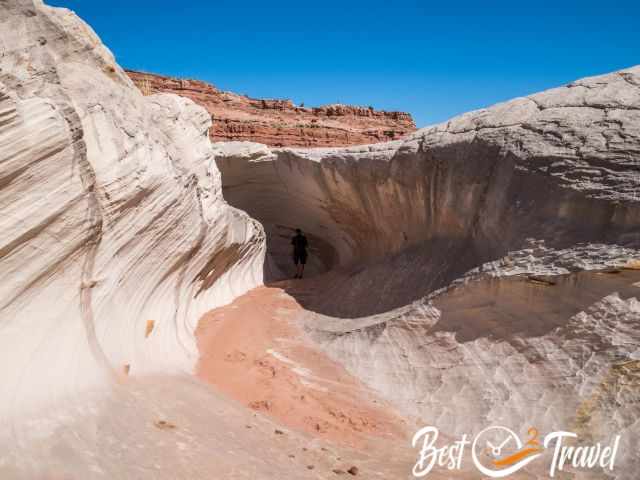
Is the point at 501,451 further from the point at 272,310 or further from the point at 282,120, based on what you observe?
the point at 282,120

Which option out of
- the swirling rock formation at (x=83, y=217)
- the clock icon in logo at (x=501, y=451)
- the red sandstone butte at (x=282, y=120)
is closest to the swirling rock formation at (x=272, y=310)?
the swirling rock formation at (x=83, y=217)

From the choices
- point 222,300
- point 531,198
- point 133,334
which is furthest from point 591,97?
point 222,300

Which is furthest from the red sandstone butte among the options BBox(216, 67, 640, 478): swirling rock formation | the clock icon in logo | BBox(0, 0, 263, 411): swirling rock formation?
the clock icon in logo

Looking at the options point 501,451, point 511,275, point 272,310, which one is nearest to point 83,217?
point 501,451

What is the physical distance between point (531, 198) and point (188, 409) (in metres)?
3.94

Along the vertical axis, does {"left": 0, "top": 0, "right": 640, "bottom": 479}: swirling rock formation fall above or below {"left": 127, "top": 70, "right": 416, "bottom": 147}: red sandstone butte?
below

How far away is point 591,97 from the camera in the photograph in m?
5.26

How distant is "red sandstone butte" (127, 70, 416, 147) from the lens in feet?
66.5

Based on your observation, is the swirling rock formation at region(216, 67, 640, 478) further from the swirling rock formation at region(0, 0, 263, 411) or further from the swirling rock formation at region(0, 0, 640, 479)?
the swirling rock formation at region(0, 0, 263, 411)

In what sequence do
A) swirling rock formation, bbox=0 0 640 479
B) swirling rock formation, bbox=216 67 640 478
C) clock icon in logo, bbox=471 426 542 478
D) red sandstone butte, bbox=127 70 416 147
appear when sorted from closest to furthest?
swirling rock formation, bbox=0 0 640 479 < clock icon in logo, bbox=471 426 542 478 < swirling rock formation, bbox=216 67 640 478 < red sandstone butte, bbox=127 70 416 147

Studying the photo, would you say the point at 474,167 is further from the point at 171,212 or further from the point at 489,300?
the point at 171,212

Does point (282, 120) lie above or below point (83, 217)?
above

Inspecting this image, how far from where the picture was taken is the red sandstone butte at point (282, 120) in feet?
66.5

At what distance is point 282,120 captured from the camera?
23.5 metres
